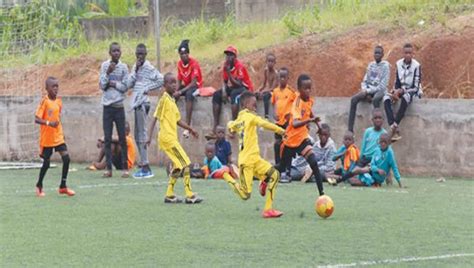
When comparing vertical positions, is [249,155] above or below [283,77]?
below

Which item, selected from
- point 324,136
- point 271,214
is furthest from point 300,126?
point 324,136

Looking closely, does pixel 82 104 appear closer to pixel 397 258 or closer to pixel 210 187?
pixel 210 187

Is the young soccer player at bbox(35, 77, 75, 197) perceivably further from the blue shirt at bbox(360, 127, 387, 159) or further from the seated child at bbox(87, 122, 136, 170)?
the blue shirt at bbox(360, 127, 387, 159)

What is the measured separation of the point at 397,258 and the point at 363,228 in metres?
1.94

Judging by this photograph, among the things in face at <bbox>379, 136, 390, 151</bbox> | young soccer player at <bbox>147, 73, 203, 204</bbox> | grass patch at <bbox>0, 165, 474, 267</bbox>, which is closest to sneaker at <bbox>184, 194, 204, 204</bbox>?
young soccer player at <bbox>147, 73, 203, 204</bbox>

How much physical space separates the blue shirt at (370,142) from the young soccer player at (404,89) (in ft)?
3.53

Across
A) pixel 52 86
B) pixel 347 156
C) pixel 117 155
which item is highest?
pixel 52 86

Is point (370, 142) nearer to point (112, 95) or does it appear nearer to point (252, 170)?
point (112, 95)

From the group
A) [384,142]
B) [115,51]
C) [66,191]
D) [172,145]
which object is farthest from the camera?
[115,51]

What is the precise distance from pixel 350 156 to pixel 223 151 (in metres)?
2.34

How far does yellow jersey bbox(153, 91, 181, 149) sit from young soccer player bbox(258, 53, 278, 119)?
4902 mm

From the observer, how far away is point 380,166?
16656 millimetres

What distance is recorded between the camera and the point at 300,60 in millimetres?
22281

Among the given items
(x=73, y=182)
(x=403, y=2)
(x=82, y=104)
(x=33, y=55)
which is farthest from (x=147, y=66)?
(x=33, y=55)
